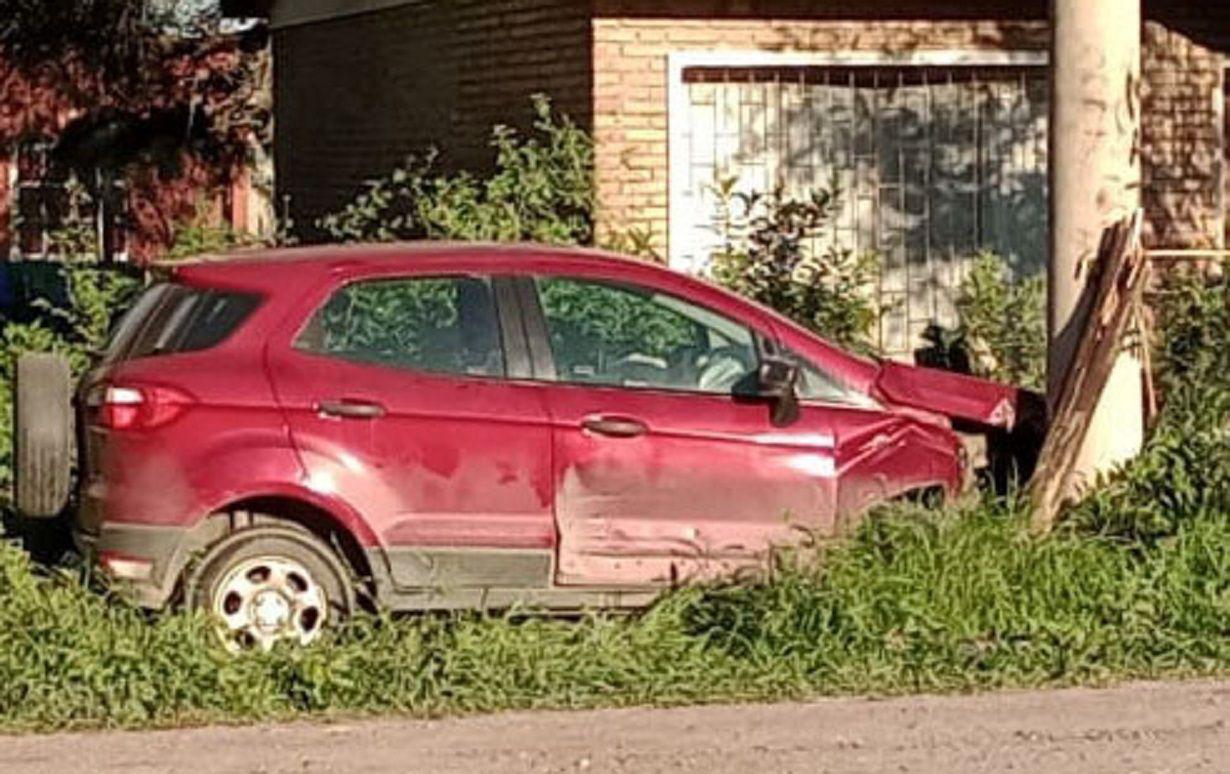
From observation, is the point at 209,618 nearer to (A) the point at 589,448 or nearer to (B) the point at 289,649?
(B) the point at 289,649

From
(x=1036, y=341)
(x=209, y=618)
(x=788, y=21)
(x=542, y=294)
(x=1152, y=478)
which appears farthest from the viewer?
(x=788, y=21)

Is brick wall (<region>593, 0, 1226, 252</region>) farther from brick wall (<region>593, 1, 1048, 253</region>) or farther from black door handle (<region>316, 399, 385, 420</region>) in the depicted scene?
black door handle (<region>316, 399, 385, 420</region>)

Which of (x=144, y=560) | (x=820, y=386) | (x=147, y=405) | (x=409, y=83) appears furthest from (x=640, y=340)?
(x=409, y=83)

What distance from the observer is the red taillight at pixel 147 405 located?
9688 mm

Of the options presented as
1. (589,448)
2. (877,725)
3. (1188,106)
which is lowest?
(877,725)

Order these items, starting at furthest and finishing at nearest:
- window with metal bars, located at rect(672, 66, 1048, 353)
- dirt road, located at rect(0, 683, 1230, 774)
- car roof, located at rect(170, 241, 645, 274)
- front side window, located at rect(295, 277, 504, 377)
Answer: window with metal bars, located at rect(672, 66, 1048, 353), car roof, located at rect(170, 241, 645, 274), front side window, located at rect(295, 277, 504, 377), dirt road, located at rect(0, 683, 1230, 774)

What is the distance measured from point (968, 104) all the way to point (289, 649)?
8723 mm

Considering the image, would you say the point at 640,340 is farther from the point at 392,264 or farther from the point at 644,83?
the point at 644,83

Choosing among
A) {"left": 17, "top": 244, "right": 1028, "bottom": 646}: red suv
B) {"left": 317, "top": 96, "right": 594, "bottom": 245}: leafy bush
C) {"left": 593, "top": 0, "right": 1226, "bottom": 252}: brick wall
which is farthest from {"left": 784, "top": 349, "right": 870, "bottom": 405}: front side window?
{"left": 593, "top": 0, "right": 1226, "bottom": 252}: brick wall

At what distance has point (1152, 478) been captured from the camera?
11.2 meters

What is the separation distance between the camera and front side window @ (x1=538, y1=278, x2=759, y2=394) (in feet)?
33.7

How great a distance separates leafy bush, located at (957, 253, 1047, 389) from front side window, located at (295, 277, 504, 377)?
193 inches

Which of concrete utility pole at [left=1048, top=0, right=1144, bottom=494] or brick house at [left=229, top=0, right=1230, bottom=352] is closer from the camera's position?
concrete utility pole at [left=1048, top=0, right=1144, bottom=494]

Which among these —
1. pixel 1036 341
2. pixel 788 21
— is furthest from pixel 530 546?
pixel 788 21
